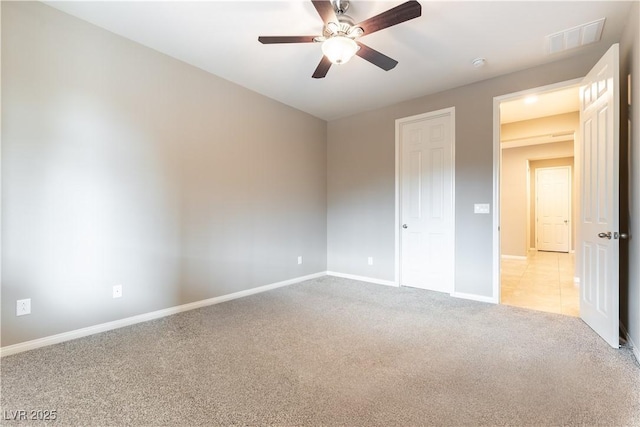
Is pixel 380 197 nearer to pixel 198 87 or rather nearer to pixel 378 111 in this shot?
pixel 378 111

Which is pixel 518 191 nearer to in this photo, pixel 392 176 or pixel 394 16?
pixel 392 176

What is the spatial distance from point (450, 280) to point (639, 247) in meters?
1.90

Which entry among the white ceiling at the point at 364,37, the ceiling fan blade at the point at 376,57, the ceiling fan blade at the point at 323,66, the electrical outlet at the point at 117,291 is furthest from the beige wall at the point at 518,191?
the electrical outlet at the point at 117,291

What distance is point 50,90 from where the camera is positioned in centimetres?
235

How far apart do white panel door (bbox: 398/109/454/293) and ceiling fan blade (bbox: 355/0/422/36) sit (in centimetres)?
214

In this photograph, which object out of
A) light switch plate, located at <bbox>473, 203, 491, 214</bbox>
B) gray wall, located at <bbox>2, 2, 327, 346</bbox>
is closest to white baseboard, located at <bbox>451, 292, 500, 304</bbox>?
light switch plate, located at <bbox>473, 203, 491, 214</bbox>

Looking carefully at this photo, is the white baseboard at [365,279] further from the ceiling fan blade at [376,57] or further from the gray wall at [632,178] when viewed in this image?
the ceiling fan blade at [376,57]

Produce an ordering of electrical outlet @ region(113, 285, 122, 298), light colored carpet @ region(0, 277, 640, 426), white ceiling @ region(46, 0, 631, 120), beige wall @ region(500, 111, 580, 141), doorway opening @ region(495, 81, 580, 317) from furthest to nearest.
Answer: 1. beige wall @ region(500, 111, 580, 141)
2. doorway opening @ region(495, 81, 580, 317)
3. electrical outlet @ region(113, 285, 122, 298)
4. white ceiling @ region(46, 0, 631, 120)
5. light colored carpet @ region(0, 277, 640, 426)

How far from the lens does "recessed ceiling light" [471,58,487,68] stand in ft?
9.95

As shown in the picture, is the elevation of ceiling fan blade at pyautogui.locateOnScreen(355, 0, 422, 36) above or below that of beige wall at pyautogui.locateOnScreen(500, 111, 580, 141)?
below

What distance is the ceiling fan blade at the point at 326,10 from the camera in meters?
1.87

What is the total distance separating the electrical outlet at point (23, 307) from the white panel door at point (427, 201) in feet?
13.2

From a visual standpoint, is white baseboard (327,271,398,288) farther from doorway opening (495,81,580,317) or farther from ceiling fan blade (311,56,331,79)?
ceiling fan blade (311,56,331,79)

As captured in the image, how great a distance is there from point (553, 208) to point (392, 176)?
619 cm
